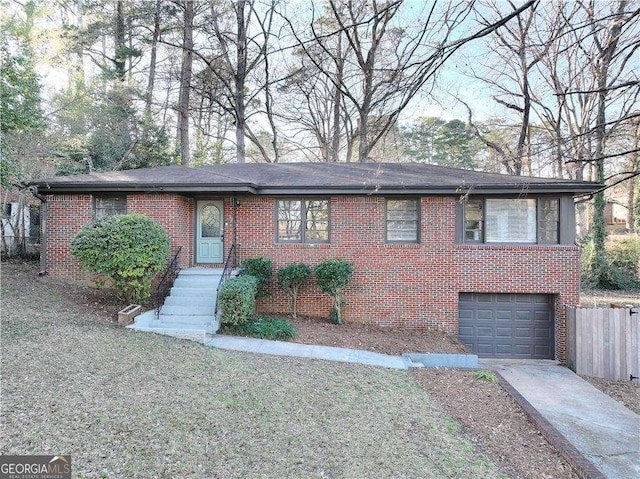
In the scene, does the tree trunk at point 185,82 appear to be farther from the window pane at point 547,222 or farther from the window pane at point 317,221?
the window pane at point 547,222

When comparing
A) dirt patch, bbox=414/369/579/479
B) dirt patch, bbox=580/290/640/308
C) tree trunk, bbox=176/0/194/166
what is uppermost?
tree trunk, bbox=176/0/194/166

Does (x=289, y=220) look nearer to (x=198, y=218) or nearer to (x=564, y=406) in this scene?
(x=198, y=218)

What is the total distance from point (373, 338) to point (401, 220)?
10.8ft

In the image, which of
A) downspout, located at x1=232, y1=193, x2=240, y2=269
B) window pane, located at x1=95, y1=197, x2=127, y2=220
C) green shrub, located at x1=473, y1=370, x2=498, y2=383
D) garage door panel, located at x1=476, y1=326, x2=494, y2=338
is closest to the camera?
green shrub, located at x1=473, y1=370, x2=498, y2=383

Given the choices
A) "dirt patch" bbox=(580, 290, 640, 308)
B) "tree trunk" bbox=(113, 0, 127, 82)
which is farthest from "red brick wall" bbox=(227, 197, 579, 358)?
"tree trunk" bbox=(113, 0, 127, 82)

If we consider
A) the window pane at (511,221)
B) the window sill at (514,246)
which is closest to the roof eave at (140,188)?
the window sill at (514,246)

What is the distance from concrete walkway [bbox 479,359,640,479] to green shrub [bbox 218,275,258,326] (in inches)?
203

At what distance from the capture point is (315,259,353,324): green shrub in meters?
8.50

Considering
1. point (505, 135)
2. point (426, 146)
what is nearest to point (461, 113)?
point (505, 135)

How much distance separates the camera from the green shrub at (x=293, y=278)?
8828 millimetres

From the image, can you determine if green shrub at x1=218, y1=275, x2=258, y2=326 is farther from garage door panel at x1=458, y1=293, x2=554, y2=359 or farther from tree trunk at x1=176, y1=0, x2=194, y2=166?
tree trunk at x1=176, y1=0, x2=194, y2=166

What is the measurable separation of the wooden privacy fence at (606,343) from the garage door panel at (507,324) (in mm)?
1006

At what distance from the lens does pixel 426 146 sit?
80.4 ft

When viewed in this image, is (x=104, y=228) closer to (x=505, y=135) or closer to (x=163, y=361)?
(x=163, y=361)
